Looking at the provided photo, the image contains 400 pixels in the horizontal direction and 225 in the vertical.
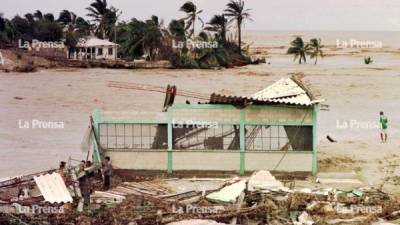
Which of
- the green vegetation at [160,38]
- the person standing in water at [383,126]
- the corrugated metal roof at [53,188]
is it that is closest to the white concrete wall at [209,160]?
the corrugated metal roof at [53,188]

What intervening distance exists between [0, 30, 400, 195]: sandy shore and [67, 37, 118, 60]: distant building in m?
5.38

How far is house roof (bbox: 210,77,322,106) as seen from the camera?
1628 centimetres

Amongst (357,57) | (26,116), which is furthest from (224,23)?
(26,116)

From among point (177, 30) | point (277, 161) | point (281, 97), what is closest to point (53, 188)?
point (277, 161)

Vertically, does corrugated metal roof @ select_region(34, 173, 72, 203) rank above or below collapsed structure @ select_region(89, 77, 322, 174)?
below

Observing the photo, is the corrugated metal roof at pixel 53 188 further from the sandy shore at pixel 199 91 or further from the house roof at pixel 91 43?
the house roof at pixel 91 43

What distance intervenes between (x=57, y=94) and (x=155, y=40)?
18.8 metres

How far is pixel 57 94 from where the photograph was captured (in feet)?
120

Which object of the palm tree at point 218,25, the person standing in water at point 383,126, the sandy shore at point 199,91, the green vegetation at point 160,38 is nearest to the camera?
the sandy shore at point 199,91

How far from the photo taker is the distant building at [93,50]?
54000 mm

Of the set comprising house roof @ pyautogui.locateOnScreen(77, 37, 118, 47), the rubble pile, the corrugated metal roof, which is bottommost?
the rubble pile

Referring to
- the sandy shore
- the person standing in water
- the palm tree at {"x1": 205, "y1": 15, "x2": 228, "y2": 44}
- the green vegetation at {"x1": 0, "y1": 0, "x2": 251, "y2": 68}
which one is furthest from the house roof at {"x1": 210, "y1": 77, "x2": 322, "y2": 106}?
the palm tree at {"x1": 205, "y1": 15, "x2": 228, "y2": 44}

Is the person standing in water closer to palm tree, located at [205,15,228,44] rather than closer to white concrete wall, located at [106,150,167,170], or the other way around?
white concrete wall, located at [106,150,167,170]

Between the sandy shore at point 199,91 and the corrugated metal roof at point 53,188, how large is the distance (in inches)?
196
